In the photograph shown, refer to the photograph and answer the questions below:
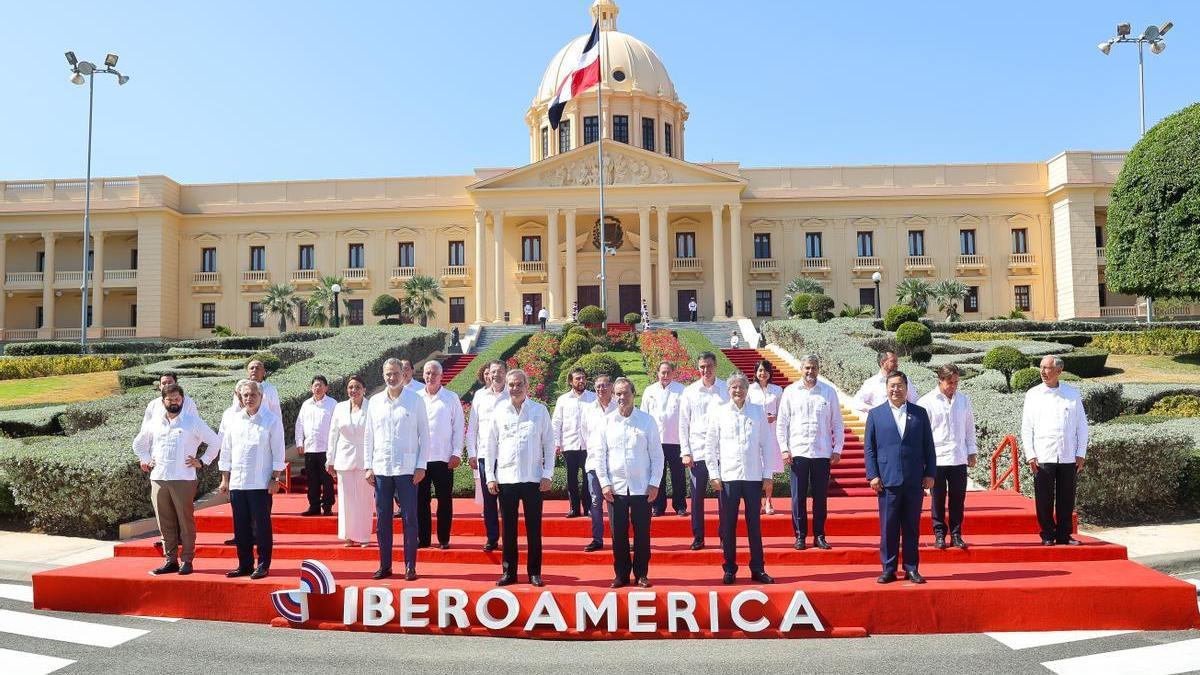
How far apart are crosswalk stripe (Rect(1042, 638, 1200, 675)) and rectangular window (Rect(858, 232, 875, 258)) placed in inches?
1593

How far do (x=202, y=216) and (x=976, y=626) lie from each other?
155 feet

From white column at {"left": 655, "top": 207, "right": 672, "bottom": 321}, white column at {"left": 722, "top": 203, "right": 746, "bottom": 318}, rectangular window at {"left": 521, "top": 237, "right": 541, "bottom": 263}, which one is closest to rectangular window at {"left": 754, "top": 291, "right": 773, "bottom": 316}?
white column at {"left": 722, "top": 203, "right": 746, "bottom": 318}

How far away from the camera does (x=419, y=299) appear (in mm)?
43250

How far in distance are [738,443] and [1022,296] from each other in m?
42.4

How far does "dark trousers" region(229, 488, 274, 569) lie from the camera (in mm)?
8062

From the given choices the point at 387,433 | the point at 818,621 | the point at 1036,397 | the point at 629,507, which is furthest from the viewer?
the point at 1036,397

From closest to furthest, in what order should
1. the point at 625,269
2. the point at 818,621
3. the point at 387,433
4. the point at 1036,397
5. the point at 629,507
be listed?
the point at 818,621
the point at 629,507
the point at 387,433
the point at 1036,397
the point at 625,269

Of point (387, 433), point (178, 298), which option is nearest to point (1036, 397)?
point (387, 433)

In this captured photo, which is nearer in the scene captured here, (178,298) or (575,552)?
(575,552)

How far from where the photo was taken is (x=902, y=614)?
709 centimetres

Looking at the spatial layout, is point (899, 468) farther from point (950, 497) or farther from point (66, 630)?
point (66, 630)

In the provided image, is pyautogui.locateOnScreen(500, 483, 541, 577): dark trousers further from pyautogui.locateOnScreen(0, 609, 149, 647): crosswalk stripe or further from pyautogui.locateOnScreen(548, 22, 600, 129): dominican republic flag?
pyautogui.locateOnScreen(548, 22, 600, 129): dominican republic flag

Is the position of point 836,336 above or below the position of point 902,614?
above

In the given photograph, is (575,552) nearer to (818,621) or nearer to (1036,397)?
(818,621)
